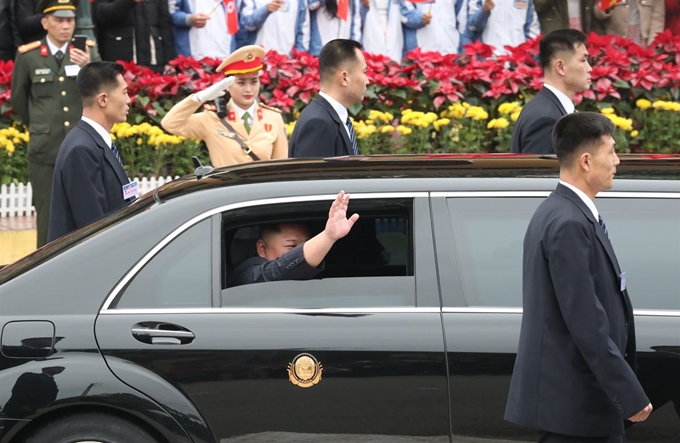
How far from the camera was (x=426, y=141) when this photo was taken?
10938 mm

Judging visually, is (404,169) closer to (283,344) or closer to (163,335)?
(283,344)

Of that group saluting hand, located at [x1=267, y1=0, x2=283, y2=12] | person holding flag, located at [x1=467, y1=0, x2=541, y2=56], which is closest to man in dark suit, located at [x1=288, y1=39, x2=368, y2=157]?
saluting hand, located at [x1=267, y1=0, x2=283, y2=12]

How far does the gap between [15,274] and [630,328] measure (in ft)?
7.44

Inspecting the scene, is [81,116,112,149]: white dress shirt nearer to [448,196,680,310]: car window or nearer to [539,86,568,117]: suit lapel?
[539,86,568,117]: suit lapel

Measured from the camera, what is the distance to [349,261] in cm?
507

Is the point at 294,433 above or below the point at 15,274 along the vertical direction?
below

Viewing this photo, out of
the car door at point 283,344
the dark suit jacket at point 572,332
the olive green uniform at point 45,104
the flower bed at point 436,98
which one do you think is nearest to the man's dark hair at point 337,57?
the car door at point 283,344

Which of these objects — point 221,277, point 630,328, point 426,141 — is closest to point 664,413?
point 630,328

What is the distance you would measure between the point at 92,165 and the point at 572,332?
3289mm

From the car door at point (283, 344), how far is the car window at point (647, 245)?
69cm

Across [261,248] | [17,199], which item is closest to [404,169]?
[261,248]

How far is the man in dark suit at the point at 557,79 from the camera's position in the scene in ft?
22.2

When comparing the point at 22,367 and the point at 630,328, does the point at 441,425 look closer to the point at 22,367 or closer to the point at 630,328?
the point at 630,328

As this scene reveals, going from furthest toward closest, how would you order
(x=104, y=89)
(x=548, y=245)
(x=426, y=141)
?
(x=426, y=141) < (x=104, y=89) < (x=548, y=245)
